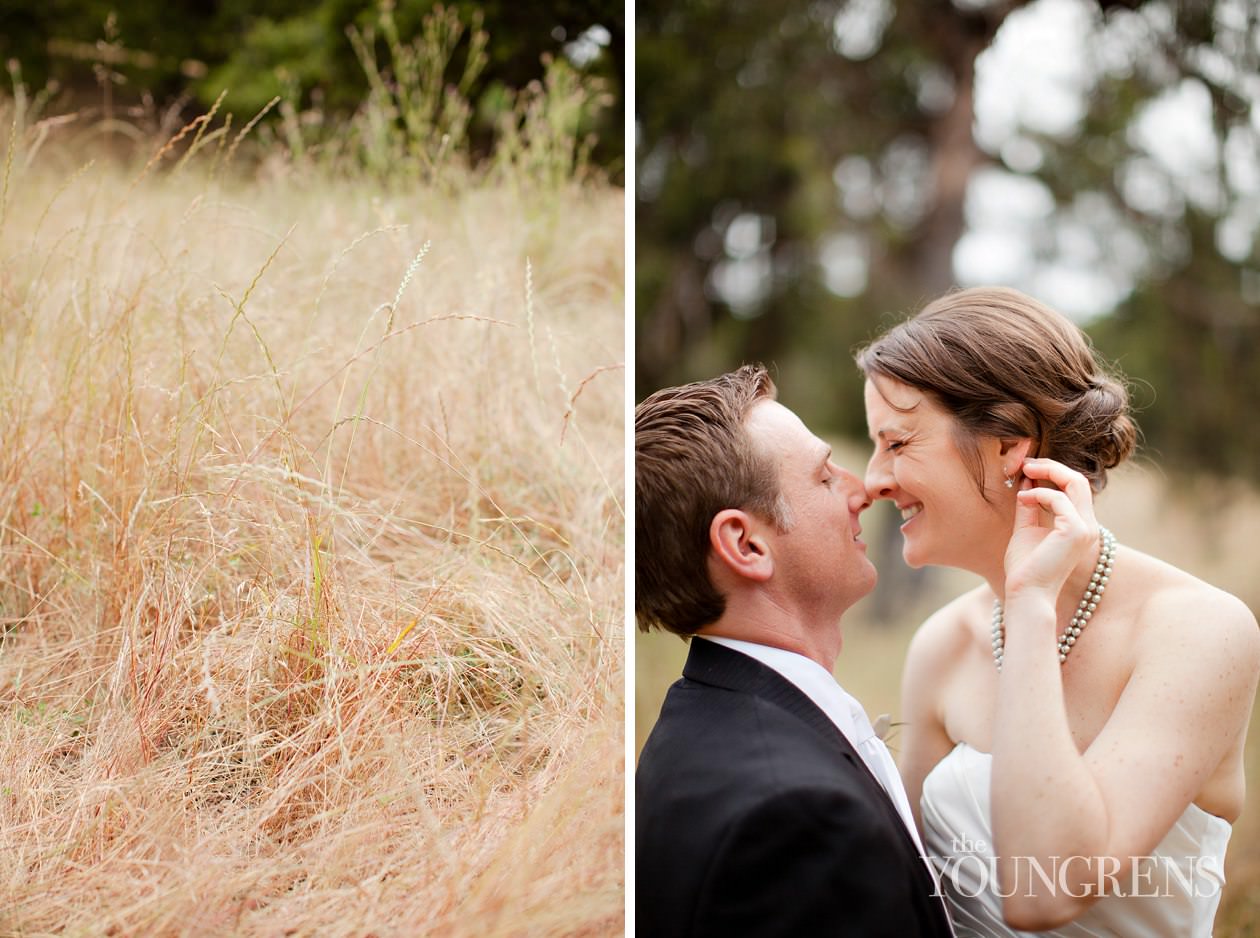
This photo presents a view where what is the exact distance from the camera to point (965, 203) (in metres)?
3.62

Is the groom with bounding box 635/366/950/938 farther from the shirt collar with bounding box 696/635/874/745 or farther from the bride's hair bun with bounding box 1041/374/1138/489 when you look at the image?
the bride's hair bun with bounding box 1041/374/1138/489

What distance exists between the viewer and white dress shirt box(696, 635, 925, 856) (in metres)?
1.50

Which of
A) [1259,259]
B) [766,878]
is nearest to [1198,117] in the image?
[1259,259]

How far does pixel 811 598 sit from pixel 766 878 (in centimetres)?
47

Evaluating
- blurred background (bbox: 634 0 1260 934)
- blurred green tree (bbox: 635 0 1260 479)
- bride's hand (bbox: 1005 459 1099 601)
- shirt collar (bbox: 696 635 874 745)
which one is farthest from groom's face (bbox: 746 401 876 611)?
blurred green tree (bbox: 635 0 1260 479)

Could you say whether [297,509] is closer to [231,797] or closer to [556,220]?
[231,797]

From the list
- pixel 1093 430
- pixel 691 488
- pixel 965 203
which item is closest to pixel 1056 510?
pixel 1093 430

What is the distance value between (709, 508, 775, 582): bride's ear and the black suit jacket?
14 cm

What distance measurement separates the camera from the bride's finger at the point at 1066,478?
144cm

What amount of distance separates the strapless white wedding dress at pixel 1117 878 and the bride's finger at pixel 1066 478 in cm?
45

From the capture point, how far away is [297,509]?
70.4 inches

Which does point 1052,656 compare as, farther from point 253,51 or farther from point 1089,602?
point 253,51

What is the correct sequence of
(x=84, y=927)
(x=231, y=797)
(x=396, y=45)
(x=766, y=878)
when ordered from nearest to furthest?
(x=766, y=878), (x=84, y=927), (x=231, y=797), (x=396, y=45)

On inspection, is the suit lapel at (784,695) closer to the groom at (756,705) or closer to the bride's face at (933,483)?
the groom at (756,705)
